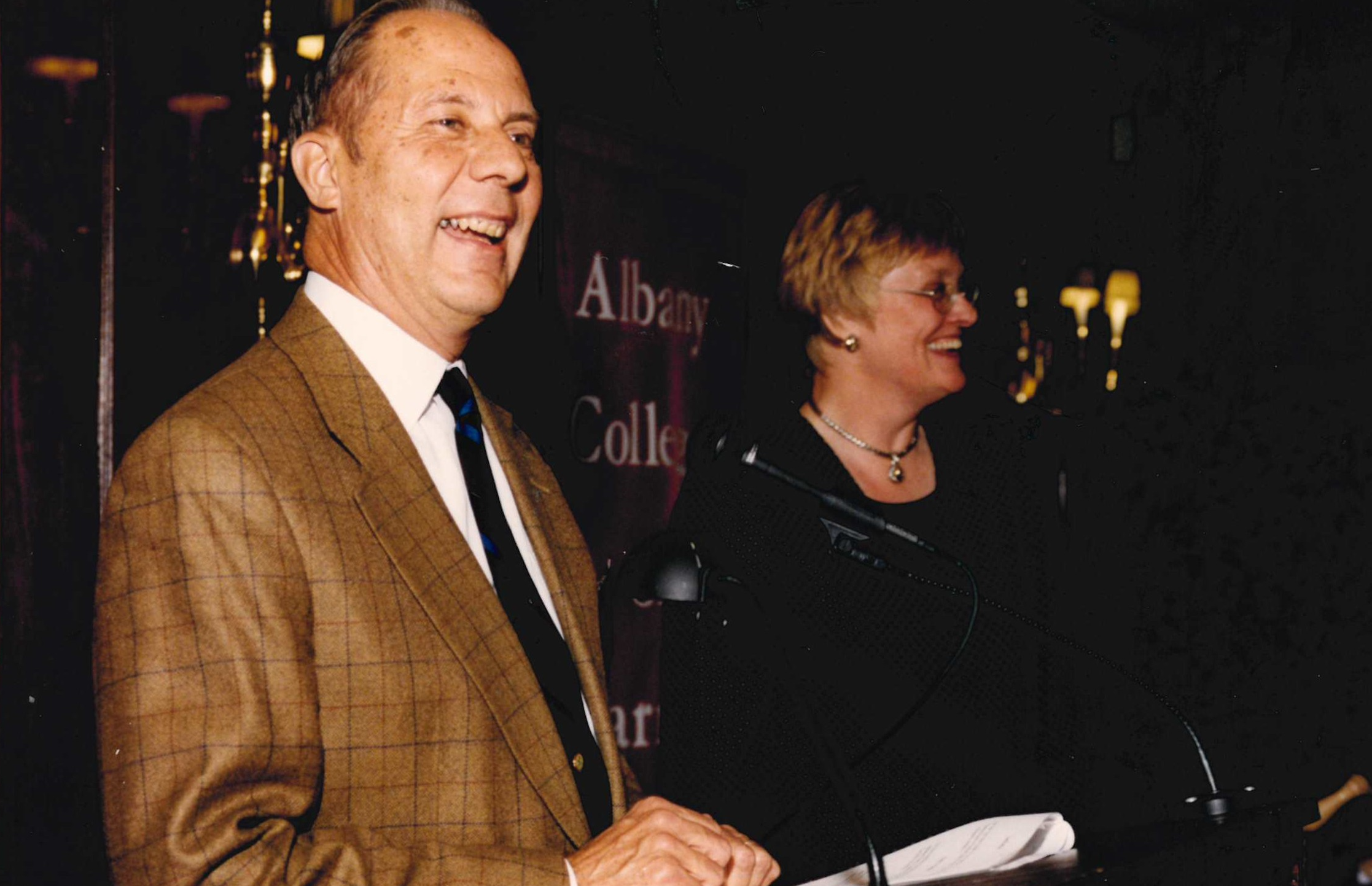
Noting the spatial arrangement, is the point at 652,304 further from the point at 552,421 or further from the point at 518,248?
the point at 518,248

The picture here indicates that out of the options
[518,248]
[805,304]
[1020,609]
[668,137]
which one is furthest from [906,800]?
[668,137]

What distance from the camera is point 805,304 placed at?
2.59 metres

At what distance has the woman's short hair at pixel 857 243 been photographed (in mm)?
2535

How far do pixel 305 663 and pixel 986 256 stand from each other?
3.74m

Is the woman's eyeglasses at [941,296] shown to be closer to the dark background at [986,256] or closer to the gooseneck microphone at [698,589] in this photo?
the dark background at [986,256]

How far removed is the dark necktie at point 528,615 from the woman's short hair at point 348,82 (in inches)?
13.1

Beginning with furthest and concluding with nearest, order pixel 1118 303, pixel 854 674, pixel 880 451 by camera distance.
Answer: pixel 1118 303, pixel 880 451, pixel 854 674

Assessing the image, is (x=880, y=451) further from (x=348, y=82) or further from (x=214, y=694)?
(x=214, y=694)

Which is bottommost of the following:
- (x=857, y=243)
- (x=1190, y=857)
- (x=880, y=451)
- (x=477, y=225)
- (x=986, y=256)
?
(x=1190, y=857)

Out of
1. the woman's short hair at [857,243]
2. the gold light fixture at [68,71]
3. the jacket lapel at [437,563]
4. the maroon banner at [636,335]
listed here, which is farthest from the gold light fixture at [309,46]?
the jacket lapel at [437,563]

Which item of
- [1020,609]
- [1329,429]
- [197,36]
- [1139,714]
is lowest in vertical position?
[1139,714]

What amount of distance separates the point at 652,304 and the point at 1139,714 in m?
1.81

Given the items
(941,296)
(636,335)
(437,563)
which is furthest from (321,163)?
(636,335)

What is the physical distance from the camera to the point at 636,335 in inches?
132
